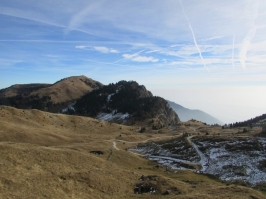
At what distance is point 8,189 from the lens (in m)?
26.8

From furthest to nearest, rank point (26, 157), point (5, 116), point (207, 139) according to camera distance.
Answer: point (5, 116) < point (207, 139) < point (26, 157)

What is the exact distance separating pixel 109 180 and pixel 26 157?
14128 mm

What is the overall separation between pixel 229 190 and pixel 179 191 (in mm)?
7785

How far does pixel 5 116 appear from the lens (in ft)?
327

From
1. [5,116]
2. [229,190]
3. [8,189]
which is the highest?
[5,116]

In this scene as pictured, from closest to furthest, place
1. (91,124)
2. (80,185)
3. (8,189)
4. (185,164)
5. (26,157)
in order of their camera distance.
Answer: (8,189), (80,185), (26,157), (185,164), (91,124)

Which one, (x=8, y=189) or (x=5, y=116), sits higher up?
(x=5, y=116)

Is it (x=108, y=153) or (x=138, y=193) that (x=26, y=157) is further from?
(x=108, y=153)

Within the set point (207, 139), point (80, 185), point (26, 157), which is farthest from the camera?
point (207, 139)

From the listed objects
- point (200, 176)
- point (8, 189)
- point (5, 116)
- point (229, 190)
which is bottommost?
point (200, 176)

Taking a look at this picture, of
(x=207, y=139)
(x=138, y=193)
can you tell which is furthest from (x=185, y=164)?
(x=138, y=193)

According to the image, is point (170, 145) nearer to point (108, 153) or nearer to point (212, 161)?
point (212, 161)

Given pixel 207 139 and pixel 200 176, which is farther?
pixel 207 139

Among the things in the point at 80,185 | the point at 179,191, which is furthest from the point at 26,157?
the point at 179,191
